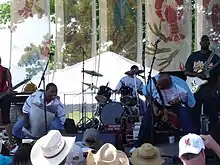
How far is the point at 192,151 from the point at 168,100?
13.6 ft

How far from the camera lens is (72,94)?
1194 cm

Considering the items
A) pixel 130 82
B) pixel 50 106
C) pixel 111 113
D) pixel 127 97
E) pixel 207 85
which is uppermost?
pixel 130 82

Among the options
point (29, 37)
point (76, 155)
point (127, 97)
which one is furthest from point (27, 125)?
point (29, 37)

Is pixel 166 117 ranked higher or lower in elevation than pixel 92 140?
higher

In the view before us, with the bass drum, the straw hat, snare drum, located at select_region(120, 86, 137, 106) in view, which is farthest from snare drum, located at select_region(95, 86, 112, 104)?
the straw hat

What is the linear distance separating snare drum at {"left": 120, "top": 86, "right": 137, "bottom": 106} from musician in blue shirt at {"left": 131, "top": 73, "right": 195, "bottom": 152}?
211 cm

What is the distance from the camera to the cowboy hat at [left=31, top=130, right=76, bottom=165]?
3.12 m

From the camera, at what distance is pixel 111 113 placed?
890 cm

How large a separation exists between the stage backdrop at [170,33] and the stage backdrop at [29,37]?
6.97 ft

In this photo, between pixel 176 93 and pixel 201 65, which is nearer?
pixel 176 93

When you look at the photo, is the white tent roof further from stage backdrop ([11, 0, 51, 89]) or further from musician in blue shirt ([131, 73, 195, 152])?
musician in blue shirt ([131, 73, 195, 152])

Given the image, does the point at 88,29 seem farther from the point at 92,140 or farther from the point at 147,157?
the point at 147,157

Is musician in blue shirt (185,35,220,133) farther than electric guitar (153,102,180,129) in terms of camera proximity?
Yes

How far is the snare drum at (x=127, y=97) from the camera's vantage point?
941cm
